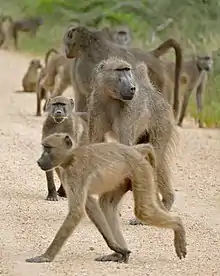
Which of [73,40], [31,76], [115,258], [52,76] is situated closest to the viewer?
[115,258]

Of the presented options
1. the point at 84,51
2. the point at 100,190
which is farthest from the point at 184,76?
the point at 100,190

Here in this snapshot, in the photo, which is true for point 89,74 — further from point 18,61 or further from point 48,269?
point 18,61

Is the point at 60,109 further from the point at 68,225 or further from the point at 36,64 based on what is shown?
the point at 36,64

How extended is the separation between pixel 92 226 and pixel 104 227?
1.38 m

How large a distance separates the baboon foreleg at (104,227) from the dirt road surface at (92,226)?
0.09 meters

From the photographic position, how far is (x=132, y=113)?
25.7 ft

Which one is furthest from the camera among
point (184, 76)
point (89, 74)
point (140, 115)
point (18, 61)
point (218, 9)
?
point (18, 61)

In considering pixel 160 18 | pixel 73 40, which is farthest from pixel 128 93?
pixel 160 18

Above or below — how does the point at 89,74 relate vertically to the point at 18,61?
above

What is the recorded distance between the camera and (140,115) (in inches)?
312

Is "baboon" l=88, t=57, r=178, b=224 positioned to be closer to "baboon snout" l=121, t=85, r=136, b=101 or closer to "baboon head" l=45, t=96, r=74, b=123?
"baboon snout" l=121, t=85, r=136, b=101

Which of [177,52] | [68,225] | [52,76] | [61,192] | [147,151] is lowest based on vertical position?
[61,192]

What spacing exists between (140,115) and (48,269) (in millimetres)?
1868

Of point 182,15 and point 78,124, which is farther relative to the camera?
point 182,15
